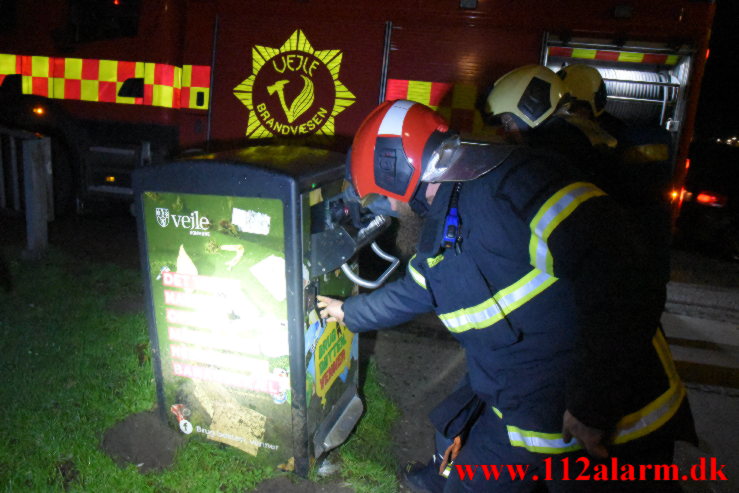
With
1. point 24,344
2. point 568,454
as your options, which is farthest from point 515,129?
point 24,344

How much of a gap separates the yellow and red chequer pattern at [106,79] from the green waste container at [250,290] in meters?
2.98

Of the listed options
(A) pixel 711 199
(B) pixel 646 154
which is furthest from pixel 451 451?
(A) pixel 711 199

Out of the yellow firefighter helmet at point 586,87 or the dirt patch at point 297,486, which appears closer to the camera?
the dirt patch at point 297,486

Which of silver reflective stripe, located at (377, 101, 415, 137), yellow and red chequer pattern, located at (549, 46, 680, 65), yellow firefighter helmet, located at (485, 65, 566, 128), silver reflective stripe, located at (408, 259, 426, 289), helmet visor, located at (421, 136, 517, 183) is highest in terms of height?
yellow and red chequer pattern, located at (549, 46, 680, 65)

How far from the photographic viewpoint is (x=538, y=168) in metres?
1.32

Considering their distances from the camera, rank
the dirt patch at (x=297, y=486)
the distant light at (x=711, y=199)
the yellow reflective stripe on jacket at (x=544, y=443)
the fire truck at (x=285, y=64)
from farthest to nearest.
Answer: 1. the distant light at (x=711, y=199)
2. the fire truck at (x=285, y=64)
3. the dirt patch at (x=297, y=486)
4. the yellow reflective stripe on jacket at (x=544, y=443)

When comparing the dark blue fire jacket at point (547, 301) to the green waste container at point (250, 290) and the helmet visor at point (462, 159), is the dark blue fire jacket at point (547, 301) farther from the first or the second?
the green waste container at point (250, 290)

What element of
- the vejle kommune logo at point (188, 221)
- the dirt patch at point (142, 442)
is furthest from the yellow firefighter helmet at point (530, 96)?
the dirt patch at point (142, 442)

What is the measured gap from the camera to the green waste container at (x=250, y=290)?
186 cm

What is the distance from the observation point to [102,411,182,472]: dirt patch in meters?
2.30

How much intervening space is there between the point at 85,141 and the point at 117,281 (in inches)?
70.2

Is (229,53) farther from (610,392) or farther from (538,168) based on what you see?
(610,392)

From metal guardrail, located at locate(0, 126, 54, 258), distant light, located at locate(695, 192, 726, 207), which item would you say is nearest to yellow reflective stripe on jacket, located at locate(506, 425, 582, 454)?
metal guardrail, located at locate(0, 126, 54, 258)

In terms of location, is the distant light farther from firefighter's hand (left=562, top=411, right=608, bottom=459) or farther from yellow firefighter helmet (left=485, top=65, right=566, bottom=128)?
firefighter's hand (left=562, top=411, right=608, bottom=459)
